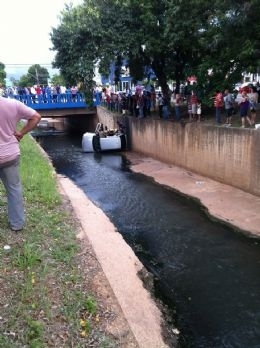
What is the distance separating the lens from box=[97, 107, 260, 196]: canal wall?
13570mm

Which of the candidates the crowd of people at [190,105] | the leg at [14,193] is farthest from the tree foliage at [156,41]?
the leg at [14,193]

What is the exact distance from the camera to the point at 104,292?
5.02 m

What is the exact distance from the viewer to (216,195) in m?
14.0

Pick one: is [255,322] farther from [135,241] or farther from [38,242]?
[135,241]

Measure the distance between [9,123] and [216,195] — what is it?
9768 millimetres

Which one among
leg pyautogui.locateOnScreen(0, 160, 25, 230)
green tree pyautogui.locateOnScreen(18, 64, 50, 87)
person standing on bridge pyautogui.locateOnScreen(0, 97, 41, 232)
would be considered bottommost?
leg pyautogui.locateOnScreen(0, 160, 25, 230)

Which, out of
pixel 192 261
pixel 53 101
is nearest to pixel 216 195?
pixel 192 261

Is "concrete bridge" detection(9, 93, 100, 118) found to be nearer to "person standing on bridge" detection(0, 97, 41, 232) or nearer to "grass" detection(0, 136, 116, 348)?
"grass" detection(0, 136, 116, 348)

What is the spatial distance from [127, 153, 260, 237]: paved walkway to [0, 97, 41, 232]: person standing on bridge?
677cm

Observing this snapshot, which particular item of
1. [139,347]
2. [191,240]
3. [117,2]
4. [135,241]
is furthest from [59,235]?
[117,2]

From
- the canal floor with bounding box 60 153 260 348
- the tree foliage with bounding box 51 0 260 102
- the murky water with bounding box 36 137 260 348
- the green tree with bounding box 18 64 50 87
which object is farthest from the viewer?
the green tree with bounding box 18 64 50 87

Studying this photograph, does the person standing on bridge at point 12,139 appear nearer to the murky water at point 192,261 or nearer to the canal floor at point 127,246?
the canal floor at point 127,246

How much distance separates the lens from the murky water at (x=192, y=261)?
631 cm

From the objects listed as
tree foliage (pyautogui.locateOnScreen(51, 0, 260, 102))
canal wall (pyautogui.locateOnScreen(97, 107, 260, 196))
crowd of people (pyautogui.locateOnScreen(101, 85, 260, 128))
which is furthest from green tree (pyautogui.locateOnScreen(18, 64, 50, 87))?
canal wall (pyautogui.locateOnScreen(97, 107, 260, 196))
